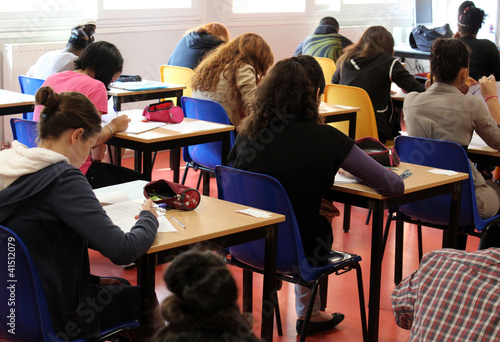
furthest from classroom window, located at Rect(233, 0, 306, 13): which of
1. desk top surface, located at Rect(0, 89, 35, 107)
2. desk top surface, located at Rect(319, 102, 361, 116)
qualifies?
desk top surface, located at Rect(0, 89, 35, 107)

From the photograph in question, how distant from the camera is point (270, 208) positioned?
264 centimetres

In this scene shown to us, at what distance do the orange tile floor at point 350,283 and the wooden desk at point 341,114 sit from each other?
0.67 m

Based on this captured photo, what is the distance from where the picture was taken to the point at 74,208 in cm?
193

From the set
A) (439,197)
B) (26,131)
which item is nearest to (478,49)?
(439,197)

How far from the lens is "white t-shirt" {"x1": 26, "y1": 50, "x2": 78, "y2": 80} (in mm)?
4582

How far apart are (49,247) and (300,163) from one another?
3.43ft

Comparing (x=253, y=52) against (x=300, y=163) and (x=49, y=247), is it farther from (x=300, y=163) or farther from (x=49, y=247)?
(x=49, y=247)

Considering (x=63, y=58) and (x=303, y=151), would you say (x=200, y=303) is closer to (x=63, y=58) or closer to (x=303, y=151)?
(x=303, y=151)

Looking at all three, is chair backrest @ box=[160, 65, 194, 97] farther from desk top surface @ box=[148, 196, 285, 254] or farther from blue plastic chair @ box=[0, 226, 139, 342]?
blue plastic chair @ box=[0, 226, 139, 342]

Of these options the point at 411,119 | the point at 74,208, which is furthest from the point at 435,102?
the point at 74,208

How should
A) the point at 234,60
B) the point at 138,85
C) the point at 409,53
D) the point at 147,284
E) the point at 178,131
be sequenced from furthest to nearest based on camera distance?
the point at 409,53 → the point at 138,85 → the point at 234,60 → the point at 178,131 → the point at 147,284

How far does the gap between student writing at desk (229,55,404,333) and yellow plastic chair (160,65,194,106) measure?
2.48 meters

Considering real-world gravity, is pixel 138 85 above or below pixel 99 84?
below

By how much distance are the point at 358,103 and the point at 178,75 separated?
4.64 ft
